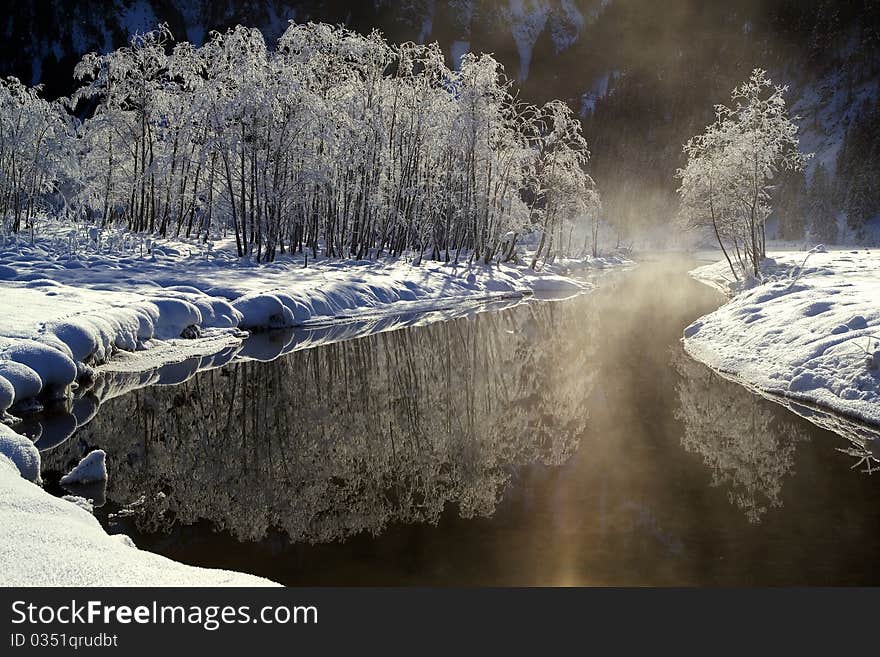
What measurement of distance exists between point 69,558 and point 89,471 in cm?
450

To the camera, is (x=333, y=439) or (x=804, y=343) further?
(x=804, y=343)

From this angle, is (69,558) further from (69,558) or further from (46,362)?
(46,362)

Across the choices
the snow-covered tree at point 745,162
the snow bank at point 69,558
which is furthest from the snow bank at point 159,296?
the snow-covered tree at point 745,162

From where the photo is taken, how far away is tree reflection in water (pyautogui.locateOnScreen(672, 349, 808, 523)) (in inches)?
383

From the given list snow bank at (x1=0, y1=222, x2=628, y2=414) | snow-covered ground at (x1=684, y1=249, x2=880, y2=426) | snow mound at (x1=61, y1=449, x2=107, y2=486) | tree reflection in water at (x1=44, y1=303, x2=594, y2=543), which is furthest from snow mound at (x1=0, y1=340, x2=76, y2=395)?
snow-covered ground at (x1=684, y1=249, x2=880, y2=426)

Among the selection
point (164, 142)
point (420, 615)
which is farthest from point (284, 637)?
point (164, 142)

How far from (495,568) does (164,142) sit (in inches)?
1749

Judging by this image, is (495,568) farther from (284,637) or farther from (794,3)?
(794,3)

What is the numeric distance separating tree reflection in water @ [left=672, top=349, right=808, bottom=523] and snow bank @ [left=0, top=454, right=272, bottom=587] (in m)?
6.90

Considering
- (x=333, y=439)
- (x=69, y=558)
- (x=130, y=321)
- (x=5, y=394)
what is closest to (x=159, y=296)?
(x=130, y=321)

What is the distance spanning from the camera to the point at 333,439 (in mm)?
12227

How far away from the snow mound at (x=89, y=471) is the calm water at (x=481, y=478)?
365 mm

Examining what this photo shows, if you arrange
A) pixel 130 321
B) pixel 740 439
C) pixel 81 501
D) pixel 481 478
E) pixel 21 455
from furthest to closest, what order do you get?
pixel 130 321 → pixel 740 439 → pixel 481 478 → pixel 21 455 → pixel 81 501

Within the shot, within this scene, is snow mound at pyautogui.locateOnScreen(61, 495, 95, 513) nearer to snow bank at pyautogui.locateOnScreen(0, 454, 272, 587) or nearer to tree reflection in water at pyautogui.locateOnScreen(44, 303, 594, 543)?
tree reflection in water at pyautogui.locateOnScreen(44, 303, 594, 543)
